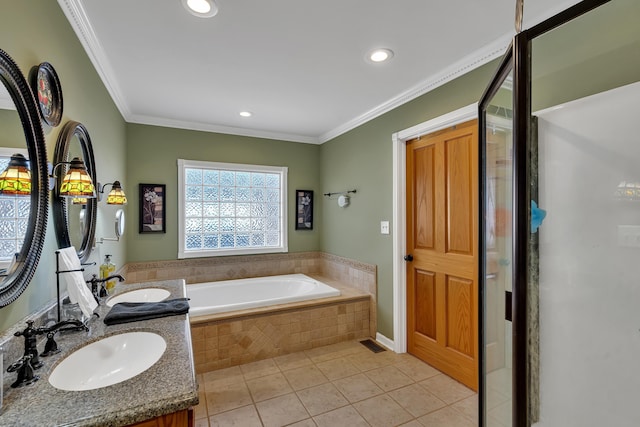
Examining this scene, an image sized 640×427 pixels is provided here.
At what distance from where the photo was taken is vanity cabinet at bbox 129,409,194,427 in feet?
2.64

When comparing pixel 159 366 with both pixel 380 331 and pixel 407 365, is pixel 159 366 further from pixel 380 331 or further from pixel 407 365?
pixel 380 331

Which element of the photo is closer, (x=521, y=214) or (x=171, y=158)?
(x=521, y=214)

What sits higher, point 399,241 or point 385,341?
point 399,241

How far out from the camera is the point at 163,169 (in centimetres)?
353

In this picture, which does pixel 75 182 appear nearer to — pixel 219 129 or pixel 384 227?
pixel 384 227

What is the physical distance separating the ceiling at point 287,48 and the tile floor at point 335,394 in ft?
7.90

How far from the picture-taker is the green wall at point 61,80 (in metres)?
1.11

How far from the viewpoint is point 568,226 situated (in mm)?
1350

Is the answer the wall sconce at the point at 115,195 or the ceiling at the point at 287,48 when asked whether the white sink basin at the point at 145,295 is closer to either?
the wall sconce at the point at 115,195

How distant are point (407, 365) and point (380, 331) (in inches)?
19.8

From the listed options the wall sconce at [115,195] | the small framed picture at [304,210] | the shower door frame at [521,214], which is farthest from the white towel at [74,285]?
the small framed picture at [304,210]

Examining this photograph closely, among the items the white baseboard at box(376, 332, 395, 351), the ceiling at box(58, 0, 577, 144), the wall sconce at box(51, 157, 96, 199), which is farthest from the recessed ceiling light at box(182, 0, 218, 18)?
the white baseboard at box(376, 332, 395, 351)

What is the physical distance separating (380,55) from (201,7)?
3.84 ft

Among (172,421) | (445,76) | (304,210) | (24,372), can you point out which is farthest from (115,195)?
(445,76)
